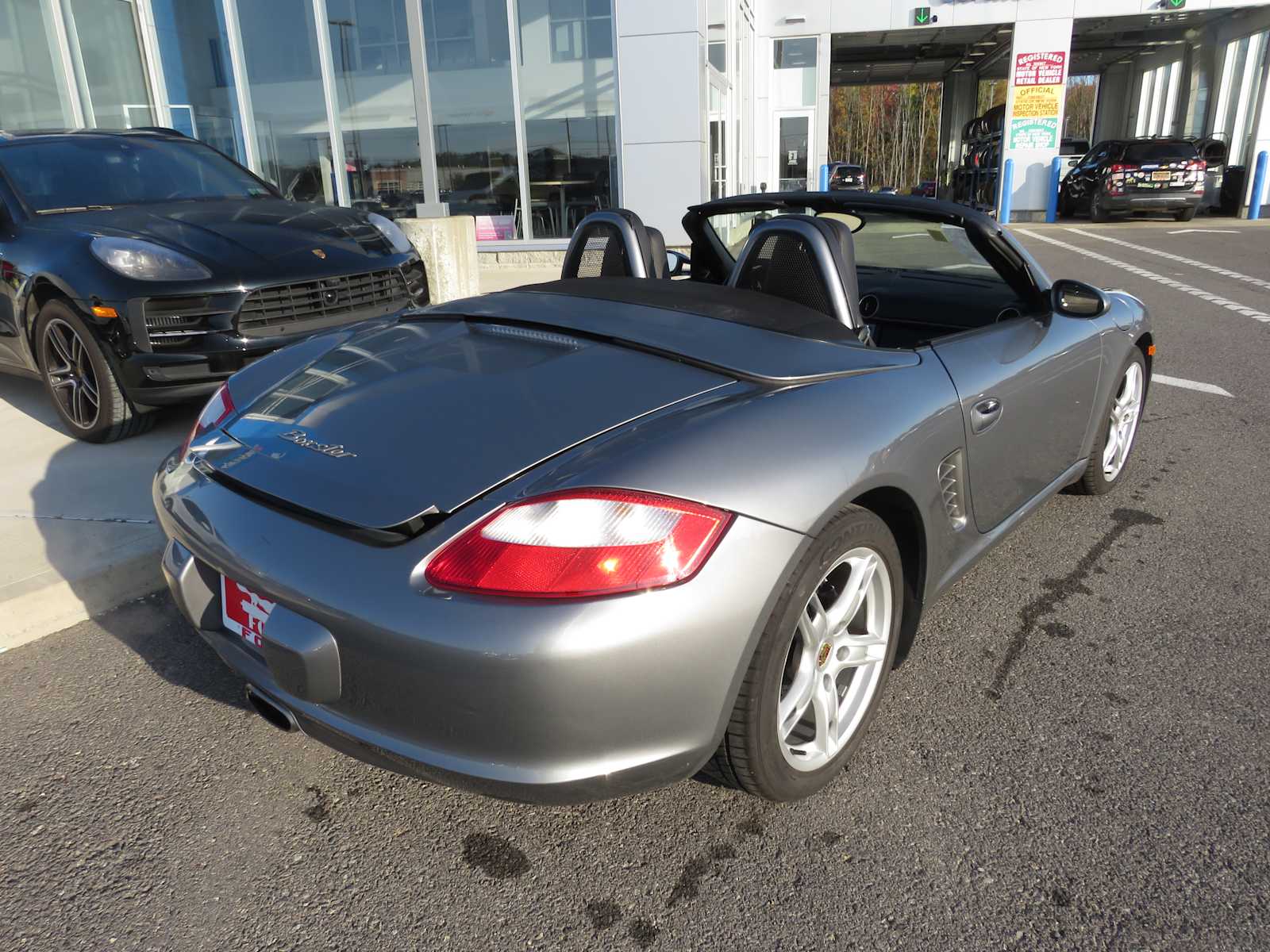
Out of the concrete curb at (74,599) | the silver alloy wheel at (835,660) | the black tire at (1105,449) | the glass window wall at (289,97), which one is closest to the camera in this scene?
the silver alloy wheel at (835,660)

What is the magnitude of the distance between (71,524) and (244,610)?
82.3 inches

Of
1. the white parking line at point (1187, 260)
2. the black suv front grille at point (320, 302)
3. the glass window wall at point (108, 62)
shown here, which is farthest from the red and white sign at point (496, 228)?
the white parking line at point (1187, 260)

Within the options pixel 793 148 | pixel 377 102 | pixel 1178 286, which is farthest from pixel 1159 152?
pixel 377 102

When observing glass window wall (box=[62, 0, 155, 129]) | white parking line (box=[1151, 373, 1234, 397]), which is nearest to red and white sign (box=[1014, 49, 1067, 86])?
glass window wall (box=[62, 0, 155, 129])

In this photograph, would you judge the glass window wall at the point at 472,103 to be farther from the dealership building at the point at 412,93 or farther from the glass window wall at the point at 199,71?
the glass window wall at the point at 199,71

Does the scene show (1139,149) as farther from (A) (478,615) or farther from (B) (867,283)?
(A) (478,615)

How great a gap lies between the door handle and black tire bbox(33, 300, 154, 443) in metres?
3.85

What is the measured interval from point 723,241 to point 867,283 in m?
0.63

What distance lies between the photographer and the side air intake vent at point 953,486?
239cm

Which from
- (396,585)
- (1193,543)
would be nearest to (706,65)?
(1193,543)

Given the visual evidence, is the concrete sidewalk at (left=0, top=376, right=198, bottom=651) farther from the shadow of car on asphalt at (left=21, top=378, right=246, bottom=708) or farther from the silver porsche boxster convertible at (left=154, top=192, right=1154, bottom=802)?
the silver porsche boxster convertible at (left=154, top=192, right=1154, bottom=802)

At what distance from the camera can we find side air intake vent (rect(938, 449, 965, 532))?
7.86ft

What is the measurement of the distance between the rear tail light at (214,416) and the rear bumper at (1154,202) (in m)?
21.8

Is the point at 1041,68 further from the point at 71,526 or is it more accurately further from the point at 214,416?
the point at 214,416
